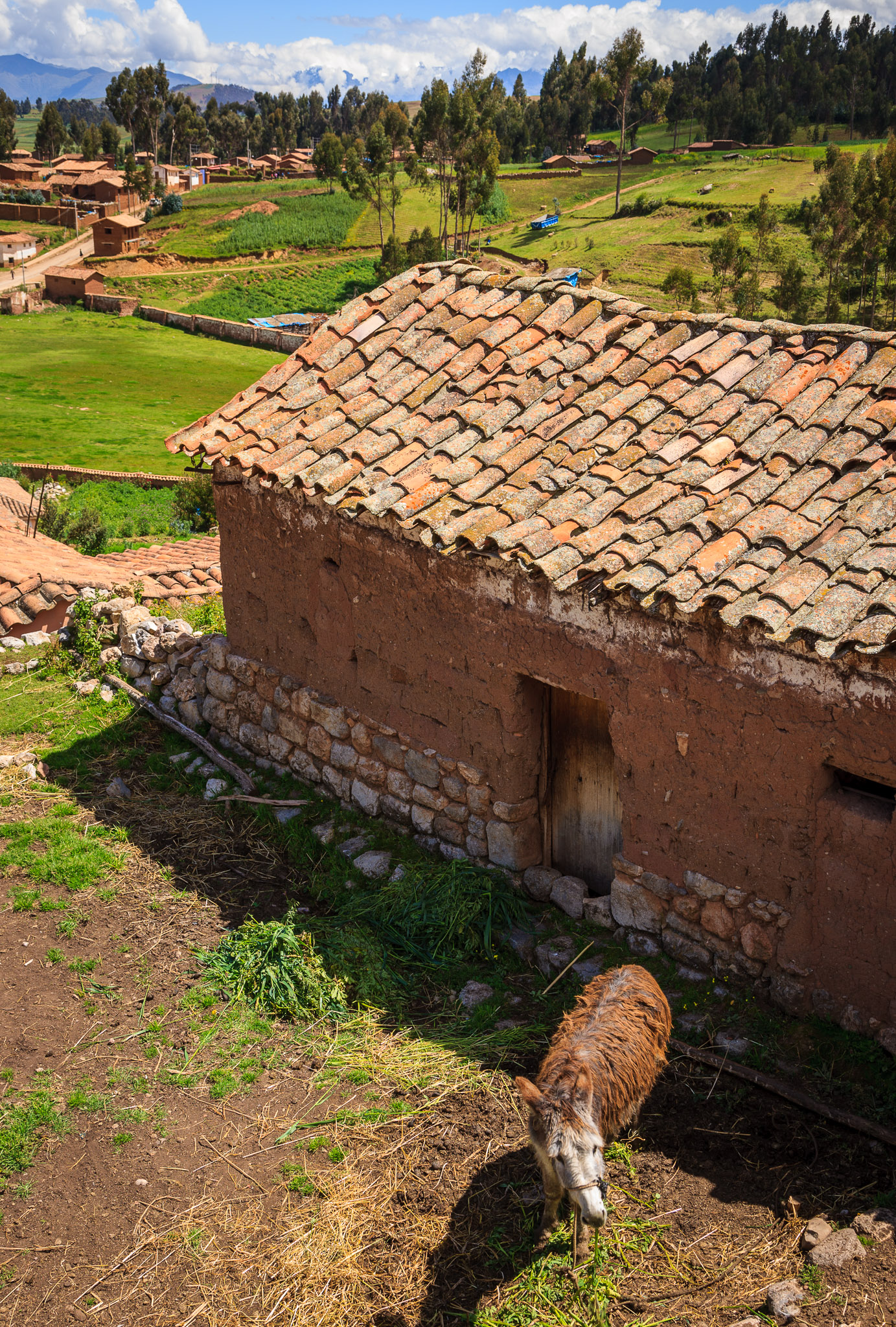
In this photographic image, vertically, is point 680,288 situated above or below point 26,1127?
above

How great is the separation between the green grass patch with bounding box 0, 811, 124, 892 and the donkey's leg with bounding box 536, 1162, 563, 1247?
471 cm

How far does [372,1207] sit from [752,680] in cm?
339

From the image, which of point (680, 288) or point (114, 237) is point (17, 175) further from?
point (680, 288)

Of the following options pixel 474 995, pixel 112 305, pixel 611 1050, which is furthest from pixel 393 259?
pixel 611 1050

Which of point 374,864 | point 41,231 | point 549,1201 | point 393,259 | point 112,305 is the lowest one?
point 374,864

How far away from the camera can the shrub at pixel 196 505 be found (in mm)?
20219

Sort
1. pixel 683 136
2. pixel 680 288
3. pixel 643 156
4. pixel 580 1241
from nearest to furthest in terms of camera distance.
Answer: pixel 580 1241 → pixel 680 288 → pixel 643 156 → pixel 683 136

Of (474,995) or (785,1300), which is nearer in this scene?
(785,1300)

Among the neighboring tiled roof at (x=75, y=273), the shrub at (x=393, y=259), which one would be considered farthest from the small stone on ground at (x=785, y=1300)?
the neighboring tiled roof at (x=75, y=273)

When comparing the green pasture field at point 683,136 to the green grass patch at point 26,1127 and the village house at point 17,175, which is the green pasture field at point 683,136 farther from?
the green grass patch at point 26,1127

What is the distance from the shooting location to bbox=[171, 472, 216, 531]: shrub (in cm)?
2022

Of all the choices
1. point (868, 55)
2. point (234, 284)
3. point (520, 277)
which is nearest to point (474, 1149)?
point (520, 277)

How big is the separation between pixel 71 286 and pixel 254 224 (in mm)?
22541

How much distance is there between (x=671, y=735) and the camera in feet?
20.8
